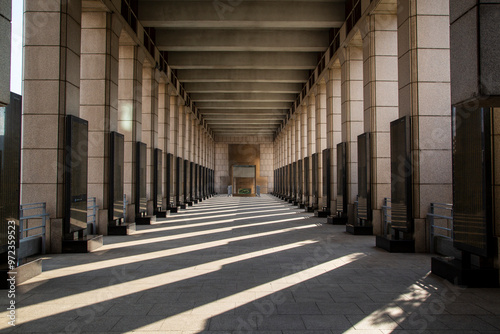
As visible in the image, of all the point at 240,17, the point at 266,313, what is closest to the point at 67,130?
the point at 266,313

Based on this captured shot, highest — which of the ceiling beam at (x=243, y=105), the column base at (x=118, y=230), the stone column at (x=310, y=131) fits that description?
the ceiling beam at (x=243, y=105)

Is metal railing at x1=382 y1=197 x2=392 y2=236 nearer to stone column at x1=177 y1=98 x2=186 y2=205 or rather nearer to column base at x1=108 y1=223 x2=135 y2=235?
column base at x1=108 y1=223 x2=135 y2=235

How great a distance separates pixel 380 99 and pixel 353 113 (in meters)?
2.73

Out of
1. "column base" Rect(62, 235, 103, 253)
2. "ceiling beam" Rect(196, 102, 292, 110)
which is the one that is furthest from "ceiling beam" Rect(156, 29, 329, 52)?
"ceiling beam" Rect(196, 102, 292, 110)

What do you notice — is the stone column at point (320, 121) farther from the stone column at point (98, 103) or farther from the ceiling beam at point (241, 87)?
the stone column at point (98, 103)

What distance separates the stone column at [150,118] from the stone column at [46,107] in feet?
28.2

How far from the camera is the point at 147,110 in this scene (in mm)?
18484

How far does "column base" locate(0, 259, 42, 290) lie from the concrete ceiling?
1189 centimetres

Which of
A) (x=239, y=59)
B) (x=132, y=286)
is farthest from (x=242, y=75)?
(x=132, y=286)

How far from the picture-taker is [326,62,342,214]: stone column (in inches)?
725

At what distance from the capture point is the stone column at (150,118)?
60.8 ft

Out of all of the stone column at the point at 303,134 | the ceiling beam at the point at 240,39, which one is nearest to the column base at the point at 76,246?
the ceiling beam at the point at 240,39

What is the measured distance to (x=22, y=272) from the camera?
6.76m

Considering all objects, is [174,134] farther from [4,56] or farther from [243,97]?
[4,56]
